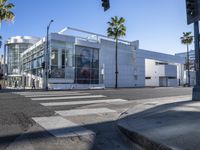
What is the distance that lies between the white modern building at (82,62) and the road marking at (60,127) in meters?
25.1

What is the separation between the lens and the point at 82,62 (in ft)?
134

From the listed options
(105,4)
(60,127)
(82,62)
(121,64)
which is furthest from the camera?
(121,64)

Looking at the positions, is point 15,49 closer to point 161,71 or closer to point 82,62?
point 82,62

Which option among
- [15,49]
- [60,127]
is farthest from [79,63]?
[60,127]

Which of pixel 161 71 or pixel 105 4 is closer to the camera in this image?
pixel 105 4

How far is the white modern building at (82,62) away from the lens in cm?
3706

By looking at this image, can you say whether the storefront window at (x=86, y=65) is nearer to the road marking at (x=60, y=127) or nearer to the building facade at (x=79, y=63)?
the building facade at (x=79, y=63)

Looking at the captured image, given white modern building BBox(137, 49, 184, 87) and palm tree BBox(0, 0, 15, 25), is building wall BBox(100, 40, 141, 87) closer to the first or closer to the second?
white modern building BBox(137, 49, 184, 87)

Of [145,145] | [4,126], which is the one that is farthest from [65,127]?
[145,145]

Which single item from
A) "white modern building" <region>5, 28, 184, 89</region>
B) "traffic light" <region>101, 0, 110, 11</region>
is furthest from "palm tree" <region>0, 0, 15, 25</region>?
"traffic light" <region>101, 0, 110, 11</region>

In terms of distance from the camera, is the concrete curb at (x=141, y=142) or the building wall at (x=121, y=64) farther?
the building wall at (x=121, y=64)

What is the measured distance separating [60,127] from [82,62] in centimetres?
3388

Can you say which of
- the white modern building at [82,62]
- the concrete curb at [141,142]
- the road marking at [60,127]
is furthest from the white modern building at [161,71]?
the concrete curb at [141,142]

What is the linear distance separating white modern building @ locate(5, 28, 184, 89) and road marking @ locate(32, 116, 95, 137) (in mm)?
25120
